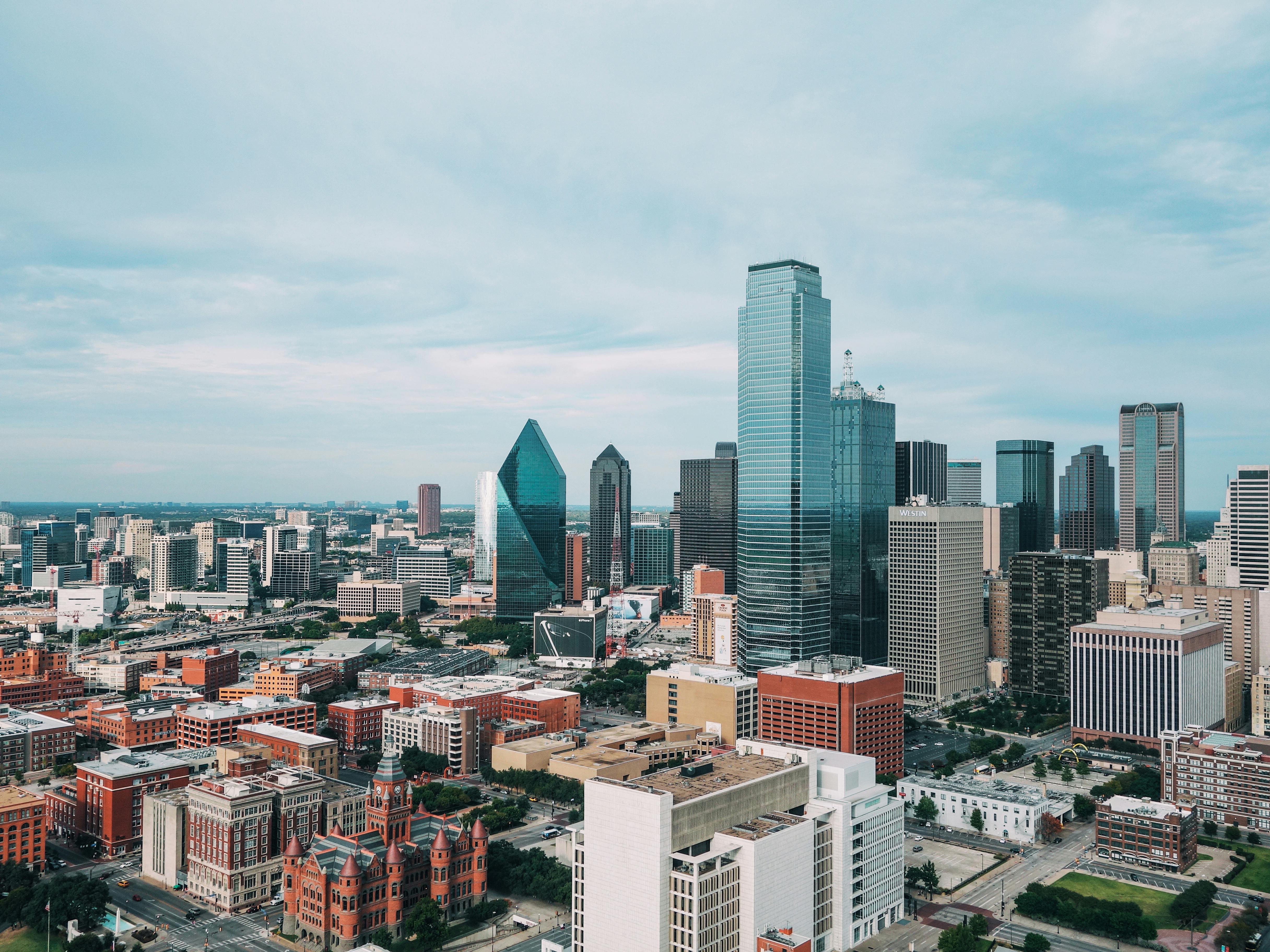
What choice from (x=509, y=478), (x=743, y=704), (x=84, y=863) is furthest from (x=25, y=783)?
(x=509, y=478)

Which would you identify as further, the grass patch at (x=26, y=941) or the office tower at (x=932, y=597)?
the office tower at (x=932, y=597)

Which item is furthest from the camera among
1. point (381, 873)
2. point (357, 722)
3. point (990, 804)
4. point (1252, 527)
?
point (1252, 527)

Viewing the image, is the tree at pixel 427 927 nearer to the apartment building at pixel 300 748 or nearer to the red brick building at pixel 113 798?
the red brick building at pixel 113 798

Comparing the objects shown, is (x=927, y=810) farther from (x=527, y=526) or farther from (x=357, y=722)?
(x=527, y=526)

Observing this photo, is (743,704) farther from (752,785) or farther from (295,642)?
(295,642)

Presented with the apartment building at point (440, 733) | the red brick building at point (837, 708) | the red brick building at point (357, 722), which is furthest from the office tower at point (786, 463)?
the red brick building at point (357, 722)

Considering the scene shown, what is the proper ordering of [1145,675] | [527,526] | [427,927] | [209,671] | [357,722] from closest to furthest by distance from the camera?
[427,927] → [1145,675] → [357,722] → [209,671] → [527,526]

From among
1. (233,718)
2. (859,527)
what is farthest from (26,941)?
(859,527)
